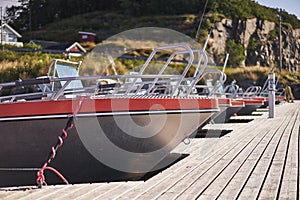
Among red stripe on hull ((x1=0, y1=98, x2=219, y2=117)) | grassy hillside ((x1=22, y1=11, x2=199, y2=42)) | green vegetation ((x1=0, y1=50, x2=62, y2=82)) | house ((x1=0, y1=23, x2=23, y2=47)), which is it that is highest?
grassy hillside ((x1=22, y1=11, x2=199, y2=42))

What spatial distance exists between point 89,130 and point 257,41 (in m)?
50.5

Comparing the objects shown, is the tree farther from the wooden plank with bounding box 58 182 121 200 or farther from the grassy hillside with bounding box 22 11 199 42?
the wooden plank with bounding box 58 182 121 200

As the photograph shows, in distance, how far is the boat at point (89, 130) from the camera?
4164mm

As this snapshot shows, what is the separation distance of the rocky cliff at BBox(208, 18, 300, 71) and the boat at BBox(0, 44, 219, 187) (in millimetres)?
42307

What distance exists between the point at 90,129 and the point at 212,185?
145cm

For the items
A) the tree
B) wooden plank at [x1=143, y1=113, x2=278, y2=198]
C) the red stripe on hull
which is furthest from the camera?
the tree

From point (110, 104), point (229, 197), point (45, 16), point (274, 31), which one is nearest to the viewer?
point (229, 197)

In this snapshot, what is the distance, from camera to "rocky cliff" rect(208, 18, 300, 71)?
48.5 m

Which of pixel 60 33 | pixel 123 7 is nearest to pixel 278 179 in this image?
pixel 60 33

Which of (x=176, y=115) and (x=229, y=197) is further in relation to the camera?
(x=176, y=115)

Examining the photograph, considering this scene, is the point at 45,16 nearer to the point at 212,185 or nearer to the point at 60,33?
the point at 60,33

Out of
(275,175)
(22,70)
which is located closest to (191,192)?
(275,175)

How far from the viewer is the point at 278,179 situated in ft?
11.7

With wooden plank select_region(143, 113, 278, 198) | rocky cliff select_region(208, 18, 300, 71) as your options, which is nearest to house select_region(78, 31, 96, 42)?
rocky cliff select_region(208, 18, 300, 71)
